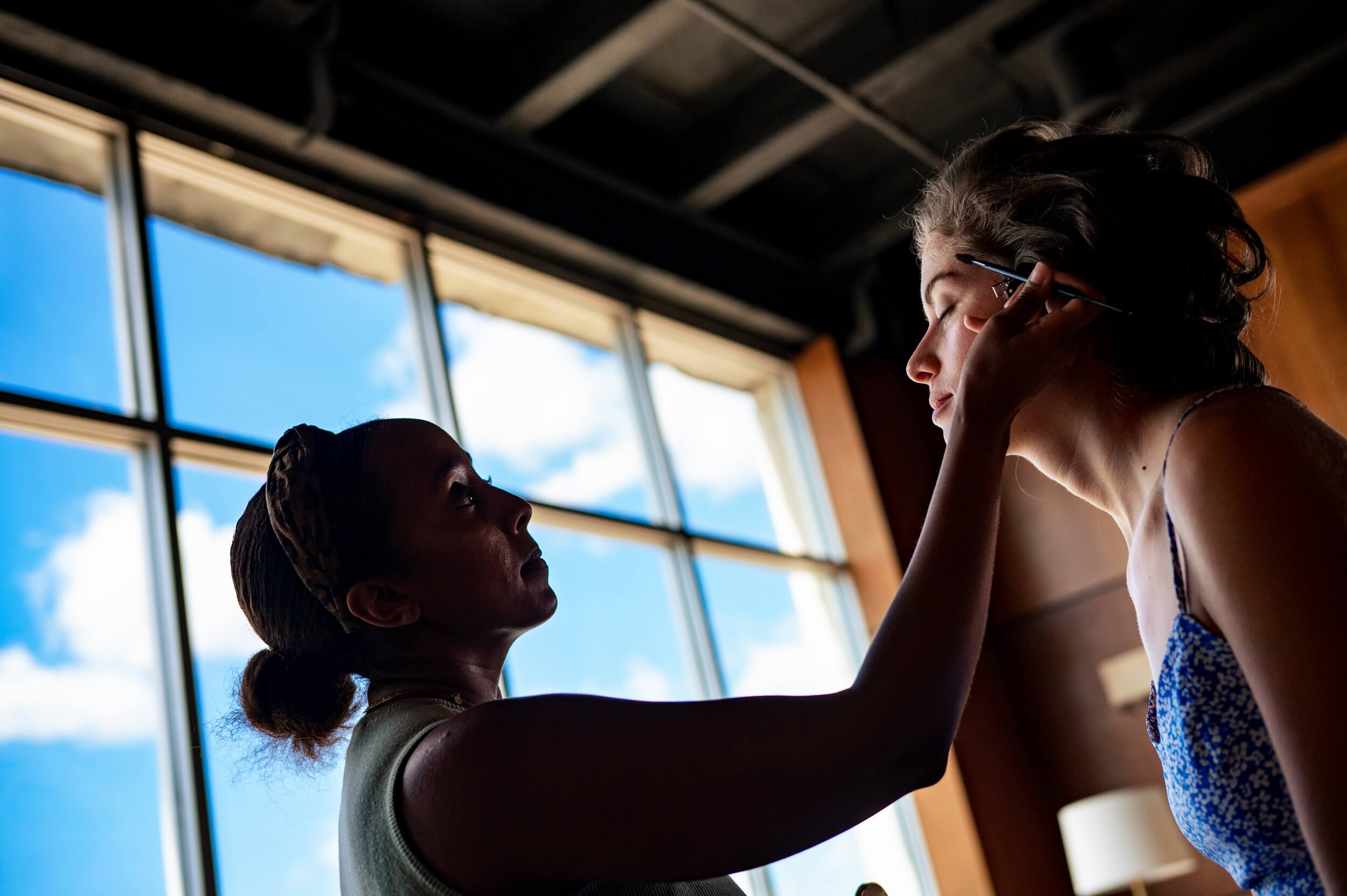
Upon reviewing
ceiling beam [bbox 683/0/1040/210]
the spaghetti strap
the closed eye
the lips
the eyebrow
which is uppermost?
ceiling beam [bbox 683/0/1040/210]

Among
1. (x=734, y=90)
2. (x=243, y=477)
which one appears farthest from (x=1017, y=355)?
(x=734, y=90)

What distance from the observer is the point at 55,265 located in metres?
3.68

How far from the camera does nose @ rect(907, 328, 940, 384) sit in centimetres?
165

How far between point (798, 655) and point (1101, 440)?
14.5 feet

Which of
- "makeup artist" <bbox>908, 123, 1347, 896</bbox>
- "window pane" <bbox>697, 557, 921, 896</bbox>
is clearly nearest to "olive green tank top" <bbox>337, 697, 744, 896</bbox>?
"makeup artist" <bbox>908, 123, 1347, 896</bbox>

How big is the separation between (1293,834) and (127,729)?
2.91 m

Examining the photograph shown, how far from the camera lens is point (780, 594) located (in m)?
6.00

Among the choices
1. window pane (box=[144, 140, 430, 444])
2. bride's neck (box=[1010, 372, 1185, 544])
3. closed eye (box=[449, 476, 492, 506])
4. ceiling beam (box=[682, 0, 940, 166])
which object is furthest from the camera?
ceiling beam (box=[682, 0, 940, 166])

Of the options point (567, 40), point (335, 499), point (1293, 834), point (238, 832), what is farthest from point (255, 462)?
point (1293, 834)

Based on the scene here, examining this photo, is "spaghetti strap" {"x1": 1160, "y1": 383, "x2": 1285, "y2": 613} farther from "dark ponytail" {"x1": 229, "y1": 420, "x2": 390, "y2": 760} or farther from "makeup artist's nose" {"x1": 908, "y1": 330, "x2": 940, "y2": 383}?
"dark ponytail" {"x1": 229, "y1": 420, "x2": 390, "y2": 760}

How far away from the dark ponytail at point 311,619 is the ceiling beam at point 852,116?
12.7 ft

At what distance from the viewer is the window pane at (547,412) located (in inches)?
192

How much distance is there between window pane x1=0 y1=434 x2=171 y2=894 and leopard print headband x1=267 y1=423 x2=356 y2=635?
2181 mm

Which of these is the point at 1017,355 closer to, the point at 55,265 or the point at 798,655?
the point at 55,265
